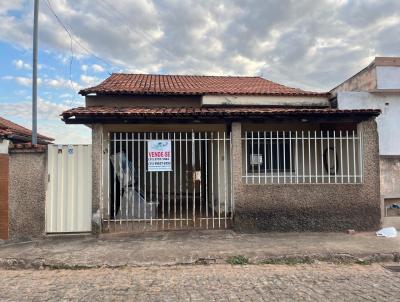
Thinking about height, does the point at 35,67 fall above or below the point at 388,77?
above

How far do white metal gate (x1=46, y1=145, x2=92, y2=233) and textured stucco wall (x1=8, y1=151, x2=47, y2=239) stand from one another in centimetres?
16

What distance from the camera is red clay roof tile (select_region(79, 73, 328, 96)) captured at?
10.2 metres

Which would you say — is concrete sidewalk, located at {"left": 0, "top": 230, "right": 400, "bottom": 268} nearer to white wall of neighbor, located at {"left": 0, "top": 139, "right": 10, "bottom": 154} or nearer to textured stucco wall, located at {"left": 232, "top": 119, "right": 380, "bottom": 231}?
textured stucco wall, located at {"left": 232, "top": 119, "right": 380, "bottom": 231}

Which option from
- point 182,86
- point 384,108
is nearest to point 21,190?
point 182,86

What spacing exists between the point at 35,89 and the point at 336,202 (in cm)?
763

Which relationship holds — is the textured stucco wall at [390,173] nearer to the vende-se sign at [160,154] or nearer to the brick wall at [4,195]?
the vende-se sign at [160,154]

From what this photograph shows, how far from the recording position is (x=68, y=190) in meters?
7.63

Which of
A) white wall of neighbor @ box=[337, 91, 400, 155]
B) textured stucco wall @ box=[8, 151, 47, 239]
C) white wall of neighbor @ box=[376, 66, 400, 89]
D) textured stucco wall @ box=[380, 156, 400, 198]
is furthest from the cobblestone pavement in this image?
white wall of neighbor @ box=[376, 66, 400, 89]

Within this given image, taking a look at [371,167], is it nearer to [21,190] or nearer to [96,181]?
[96,181]

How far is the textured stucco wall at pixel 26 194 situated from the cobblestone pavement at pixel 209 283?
177 cm

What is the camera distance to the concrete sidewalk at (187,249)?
590 cm

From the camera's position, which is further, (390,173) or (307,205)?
(390,173)

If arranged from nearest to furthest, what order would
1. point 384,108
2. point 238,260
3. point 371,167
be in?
1. point 238,260
2. point 371,167
3. point 384,108

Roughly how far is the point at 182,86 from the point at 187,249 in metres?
6.42
